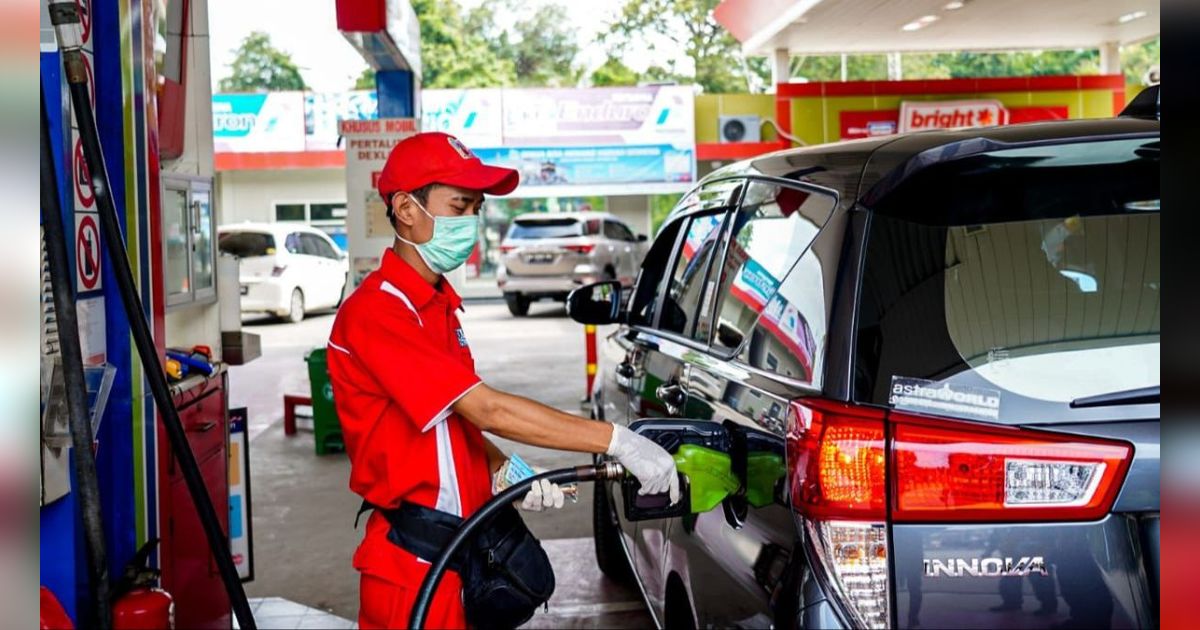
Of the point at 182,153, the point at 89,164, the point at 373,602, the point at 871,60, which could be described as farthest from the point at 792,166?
the point at 871,60

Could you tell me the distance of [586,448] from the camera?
2605mm

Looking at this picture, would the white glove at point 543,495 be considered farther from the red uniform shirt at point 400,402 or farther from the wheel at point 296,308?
the wheel at point 296,308

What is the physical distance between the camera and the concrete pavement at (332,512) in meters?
5.73

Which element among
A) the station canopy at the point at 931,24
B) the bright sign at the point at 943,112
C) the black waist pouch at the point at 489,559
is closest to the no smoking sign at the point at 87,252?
the black waist pouch at the point at 489,559

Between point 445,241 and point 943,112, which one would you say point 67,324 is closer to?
point 445,241

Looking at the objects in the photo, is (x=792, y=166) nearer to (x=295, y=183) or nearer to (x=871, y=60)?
Answer: (x=295, y=183)

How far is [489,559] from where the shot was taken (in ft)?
9.09

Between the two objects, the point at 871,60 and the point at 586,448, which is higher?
the point at 871,60

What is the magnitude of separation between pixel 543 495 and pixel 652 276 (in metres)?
2.36

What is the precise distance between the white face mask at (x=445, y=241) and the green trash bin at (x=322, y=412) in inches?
282

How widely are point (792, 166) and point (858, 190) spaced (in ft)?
1.76

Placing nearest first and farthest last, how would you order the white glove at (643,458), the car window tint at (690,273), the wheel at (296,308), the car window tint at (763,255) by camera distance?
the white glove at (643,458), the car window tint at (763,255), the car window tint at (690,273), the wheel at (296,308)

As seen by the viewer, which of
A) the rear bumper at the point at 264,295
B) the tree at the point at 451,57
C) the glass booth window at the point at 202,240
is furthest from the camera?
the tree at the point at 451,57

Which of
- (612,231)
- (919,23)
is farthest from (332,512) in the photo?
(612,231)
